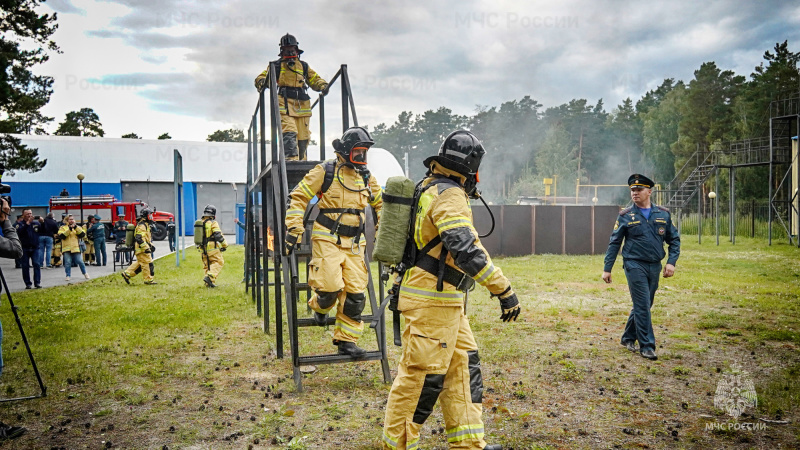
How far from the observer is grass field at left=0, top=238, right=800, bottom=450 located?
462cm

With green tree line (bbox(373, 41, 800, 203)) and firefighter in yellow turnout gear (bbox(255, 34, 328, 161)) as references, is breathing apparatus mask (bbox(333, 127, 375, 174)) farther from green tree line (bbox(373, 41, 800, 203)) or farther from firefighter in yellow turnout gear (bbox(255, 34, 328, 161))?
green tree line (bbox(373, 41, 800, 203))

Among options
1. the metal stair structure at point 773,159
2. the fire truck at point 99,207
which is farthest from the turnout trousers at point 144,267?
the metal stair structure at point 773,159

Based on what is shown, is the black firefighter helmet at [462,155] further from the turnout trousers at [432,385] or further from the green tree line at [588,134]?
the green tree line at [588,134]

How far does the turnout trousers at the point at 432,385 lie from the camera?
371 cm

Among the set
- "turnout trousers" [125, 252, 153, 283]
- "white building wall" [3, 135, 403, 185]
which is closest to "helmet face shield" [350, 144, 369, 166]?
"turnout trousers" [125, 252, 153, 283]

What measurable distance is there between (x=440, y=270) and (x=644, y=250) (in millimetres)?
4268

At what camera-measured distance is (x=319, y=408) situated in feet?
17.3

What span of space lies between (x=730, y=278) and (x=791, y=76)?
125ft

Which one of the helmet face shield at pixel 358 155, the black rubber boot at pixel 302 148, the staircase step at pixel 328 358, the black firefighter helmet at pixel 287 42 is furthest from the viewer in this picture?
the black rubber boot at pixel 302 148

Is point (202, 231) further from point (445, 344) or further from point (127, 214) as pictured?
point (127, 214)

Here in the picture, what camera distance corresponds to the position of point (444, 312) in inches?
149

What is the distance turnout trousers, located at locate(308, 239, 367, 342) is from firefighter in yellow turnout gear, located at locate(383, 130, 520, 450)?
2.30 metres

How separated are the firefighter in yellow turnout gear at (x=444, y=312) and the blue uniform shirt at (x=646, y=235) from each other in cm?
396

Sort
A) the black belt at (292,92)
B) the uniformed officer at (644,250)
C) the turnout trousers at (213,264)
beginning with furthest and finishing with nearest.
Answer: the turnout trousers at (213,264), the black belt at (292,92), the uniformed officer at (644,250)
